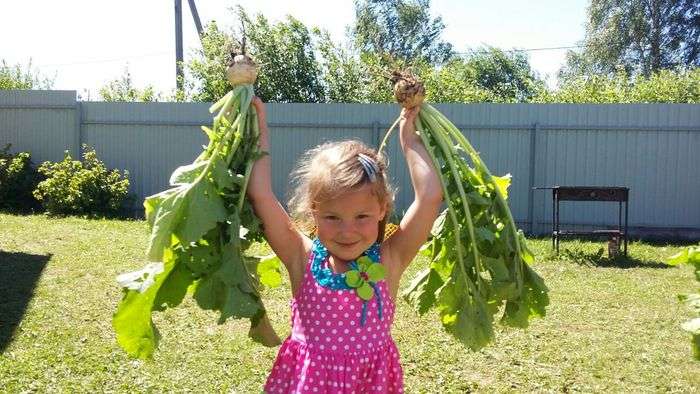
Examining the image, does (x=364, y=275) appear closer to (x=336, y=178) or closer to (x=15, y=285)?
(x=336, y=178)

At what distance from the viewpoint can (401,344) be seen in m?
5.60

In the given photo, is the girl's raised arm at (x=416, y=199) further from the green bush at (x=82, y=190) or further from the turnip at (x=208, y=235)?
the green bush at (x=82, y=190)

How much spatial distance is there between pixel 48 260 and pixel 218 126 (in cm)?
703

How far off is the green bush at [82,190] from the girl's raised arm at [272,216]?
11546 mm

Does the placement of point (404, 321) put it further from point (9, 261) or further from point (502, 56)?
point (502, 56)

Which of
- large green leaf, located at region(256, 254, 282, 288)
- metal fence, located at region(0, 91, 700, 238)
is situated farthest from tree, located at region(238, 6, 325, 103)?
large green leaf, located at region(256, 254, 282, 288)

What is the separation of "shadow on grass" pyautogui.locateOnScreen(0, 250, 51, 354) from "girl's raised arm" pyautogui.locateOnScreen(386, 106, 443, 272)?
371 cm

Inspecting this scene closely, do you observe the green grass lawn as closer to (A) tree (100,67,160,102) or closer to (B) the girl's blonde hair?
(B) the girl's blonde hair

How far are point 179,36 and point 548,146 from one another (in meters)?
11.1

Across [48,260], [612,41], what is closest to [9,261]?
[48,260]

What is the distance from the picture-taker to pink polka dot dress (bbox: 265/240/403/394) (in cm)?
229

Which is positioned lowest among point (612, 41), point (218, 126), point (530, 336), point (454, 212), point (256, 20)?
point (530, 336)

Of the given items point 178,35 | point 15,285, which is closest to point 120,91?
point 178,35

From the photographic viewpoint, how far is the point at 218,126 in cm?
239
